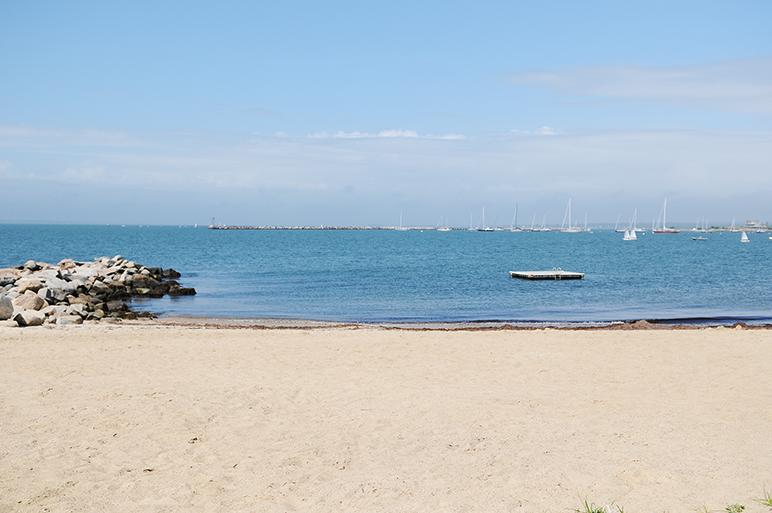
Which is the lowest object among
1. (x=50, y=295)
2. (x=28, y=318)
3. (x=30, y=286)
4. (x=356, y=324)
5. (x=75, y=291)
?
(x=356, y=324)

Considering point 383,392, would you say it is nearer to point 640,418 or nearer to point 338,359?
point 338,359

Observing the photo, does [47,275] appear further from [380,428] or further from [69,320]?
[380,428]

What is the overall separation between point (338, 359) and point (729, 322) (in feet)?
57.3

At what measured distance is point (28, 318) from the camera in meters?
17.0

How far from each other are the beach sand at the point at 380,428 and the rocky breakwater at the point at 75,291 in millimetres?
4852

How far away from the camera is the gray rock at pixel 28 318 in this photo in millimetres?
16828

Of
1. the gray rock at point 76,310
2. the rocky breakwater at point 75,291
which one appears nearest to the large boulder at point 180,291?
the rocky breakwater at point 75,291

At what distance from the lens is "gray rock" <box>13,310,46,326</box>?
16.8 m

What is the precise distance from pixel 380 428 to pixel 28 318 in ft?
43.8

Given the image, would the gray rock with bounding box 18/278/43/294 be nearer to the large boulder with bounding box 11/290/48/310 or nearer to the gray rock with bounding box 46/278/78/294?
the gray rock with bounding box 46/278/78/294

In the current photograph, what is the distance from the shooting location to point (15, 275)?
30219 mm

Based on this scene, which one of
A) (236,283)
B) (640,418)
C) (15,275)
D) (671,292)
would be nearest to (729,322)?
(671,292)

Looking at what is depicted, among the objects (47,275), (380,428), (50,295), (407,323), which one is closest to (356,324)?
(407,323)

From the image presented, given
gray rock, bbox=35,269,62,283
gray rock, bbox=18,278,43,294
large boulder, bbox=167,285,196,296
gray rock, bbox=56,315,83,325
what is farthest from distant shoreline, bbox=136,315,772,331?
large boulder, bbox=167,285,196,296
